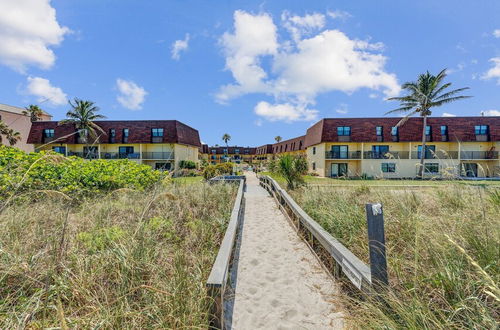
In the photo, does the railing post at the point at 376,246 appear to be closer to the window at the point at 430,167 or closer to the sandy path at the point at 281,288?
the sandy path at the point at 281,288

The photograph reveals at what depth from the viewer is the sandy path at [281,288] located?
275cm

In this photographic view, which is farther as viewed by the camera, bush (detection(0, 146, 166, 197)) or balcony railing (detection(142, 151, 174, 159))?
balcony railing (detection(142, 151, 174, 159))

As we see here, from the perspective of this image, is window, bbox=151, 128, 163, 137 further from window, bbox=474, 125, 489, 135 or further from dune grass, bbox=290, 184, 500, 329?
window, bbox=474, 125, 489, 135

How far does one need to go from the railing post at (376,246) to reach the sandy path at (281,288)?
62 centimetres

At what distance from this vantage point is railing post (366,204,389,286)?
8.05ft

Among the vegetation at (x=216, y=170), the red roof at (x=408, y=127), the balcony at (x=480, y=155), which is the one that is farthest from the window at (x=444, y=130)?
the vegetation at (x=216, y=170)

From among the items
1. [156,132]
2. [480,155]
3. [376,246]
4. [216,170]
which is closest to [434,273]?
[376,246]

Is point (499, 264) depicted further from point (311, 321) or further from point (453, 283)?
point (311, 321)

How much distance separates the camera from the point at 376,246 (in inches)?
98.3

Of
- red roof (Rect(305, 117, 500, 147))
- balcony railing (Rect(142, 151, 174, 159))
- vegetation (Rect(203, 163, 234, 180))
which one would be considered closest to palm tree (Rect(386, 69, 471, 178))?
red roof (Rect(305, 117, 500, 147))

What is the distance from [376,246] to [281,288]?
169cm

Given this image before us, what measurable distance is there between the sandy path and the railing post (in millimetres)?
623

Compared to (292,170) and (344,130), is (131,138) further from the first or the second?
(344,130)

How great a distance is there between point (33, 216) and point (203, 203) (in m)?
3.76
